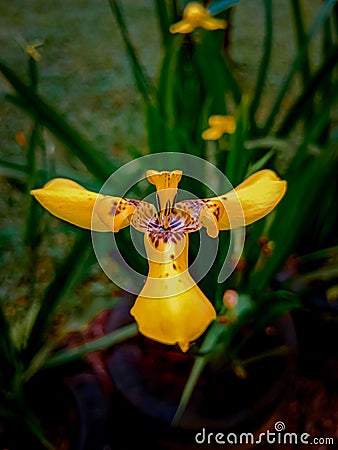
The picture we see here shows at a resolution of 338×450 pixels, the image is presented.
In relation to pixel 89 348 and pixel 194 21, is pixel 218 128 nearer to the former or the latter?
pixel 194 21

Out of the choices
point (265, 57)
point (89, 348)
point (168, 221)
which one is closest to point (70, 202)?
point (168, 221)

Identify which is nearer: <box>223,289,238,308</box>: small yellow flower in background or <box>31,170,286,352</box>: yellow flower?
<box>31,170,286,352</box>: yellow flower

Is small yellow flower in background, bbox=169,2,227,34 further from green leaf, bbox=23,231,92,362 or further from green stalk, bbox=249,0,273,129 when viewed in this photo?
green leaf, bbox=23,231,92,362

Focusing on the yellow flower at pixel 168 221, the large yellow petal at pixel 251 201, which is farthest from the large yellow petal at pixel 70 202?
the large yellow petal at pixel 251 201

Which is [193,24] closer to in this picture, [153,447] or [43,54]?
[153,447]

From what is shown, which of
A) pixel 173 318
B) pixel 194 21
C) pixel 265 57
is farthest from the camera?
pixel 265 57

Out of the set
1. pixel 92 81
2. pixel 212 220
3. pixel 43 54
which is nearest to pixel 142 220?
pixel 212 220

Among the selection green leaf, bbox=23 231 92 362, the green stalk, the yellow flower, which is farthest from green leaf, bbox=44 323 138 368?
the green stalk
